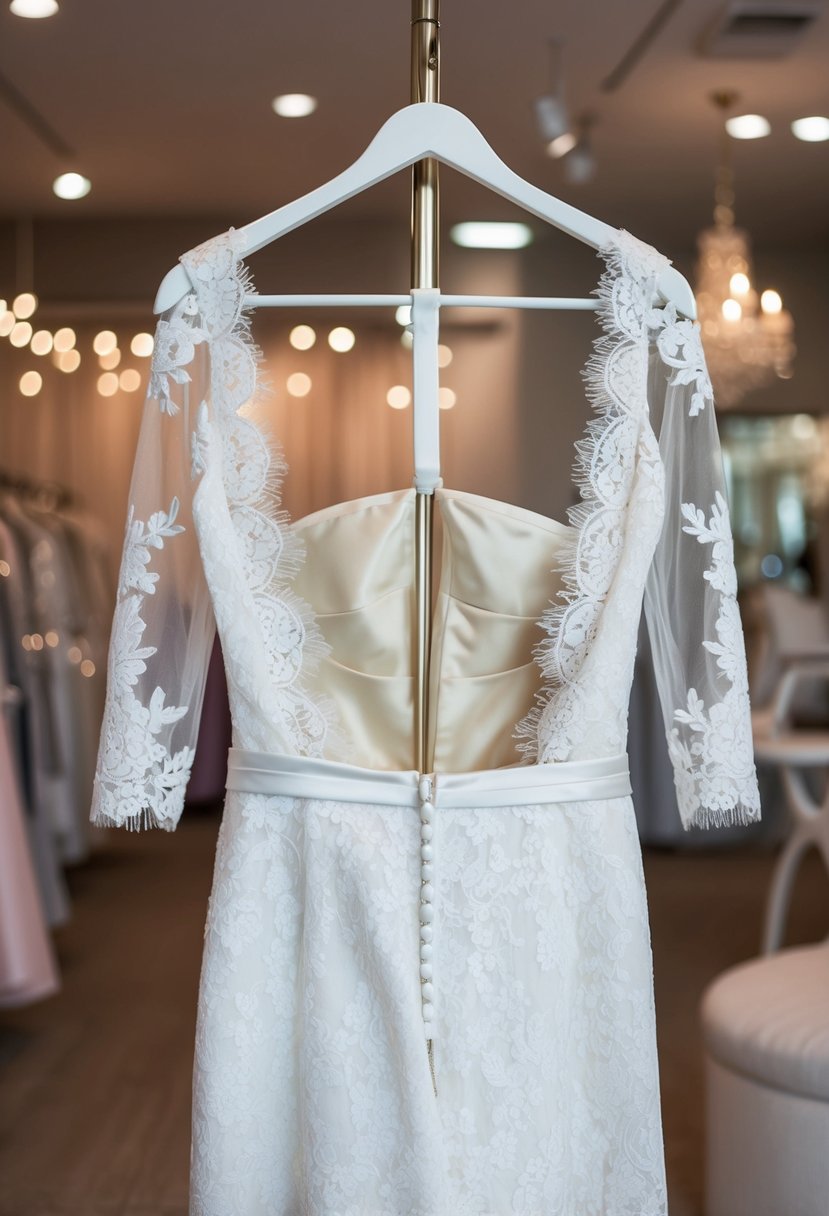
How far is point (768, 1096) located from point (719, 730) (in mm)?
889

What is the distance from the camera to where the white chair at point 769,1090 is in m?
1.98

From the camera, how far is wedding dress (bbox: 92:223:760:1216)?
137cm

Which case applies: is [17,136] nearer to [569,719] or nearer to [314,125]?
[314,125]

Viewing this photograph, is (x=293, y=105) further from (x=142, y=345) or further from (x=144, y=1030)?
(x=144, y=1030)

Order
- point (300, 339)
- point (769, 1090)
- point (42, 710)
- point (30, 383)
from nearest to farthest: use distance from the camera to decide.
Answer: point (769, 1090) < point (42, 710) < point (30, 383) < point (300, 339)

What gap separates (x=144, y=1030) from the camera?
11.4ft

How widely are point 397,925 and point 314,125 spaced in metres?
4.42

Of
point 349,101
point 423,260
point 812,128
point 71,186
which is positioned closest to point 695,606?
point 423,260

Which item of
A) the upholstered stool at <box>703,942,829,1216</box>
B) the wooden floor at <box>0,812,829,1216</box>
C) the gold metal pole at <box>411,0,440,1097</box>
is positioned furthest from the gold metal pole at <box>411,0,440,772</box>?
the wooden floor at <box>0,812,829,1216</box>

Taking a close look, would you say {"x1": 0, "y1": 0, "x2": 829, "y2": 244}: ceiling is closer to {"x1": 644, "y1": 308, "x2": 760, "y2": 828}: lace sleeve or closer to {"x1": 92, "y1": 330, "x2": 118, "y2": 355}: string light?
{"x1": 92, "y1": 330, "x2": 118, "y2": 355}: string light

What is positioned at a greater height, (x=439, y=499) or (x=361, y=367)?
(x=361, y=367)

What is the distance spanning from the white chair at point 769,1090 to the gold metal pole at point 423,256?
3.14 feet

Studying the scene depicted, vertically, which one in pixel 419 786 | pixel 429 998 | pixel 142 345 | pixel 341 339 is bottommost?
pixel 429 998

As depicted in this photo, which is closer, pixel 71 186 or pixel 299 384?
pixel 71 186
